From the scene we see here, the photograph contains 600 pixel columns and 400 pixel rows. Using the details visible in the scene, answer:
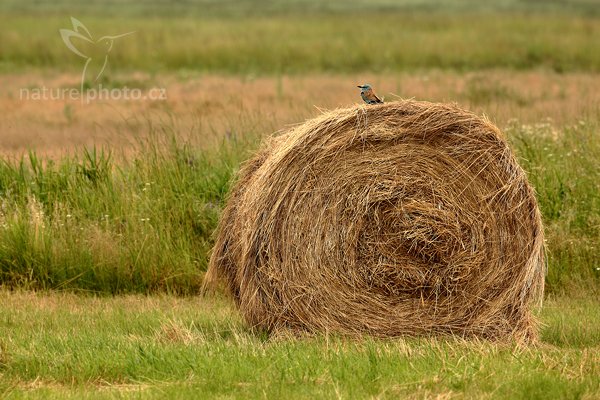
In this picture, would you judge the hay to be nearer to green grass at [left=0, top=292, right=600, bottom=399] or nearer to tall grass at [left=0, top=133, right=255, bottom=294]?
green grass at [left=0, top=292, right=600, bottom=399]

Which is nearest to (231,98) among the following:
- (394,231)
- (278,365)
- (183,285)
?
(183,285)

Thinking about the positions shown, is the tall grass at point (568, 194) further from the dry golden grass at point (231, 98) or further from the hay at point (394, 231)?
the hay at point (394, 231)

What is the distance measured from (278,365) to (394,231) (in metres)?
1.72

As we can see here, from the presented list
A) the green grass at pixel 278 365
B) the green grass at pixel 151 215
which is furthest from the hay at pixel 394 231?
the green grass at pixel 151 215

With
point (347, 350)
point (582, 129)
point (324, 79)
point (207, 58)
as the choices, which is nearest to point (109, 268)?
point (347, 350)

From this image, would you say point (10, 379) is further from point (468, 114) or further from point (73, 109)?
point (73, 109)

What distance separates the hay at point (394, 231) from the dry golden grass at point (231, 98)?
21.9ft

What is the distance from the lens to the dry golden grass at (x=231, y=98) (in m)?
18.1

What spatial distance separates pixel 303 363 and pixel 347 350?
61cm

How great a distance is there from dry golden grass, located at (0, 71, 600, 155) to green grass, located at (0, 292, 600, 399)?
768cm

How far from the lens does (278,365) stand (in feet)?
20.6

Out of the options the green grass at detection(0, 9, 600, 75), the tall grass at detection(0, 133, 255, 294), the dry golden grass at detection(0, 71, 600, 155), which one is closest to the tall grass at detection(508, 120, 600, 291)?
the dry golden grass at detection(0, 71, 600, 155)

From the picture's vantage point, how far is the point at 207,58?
1458 inches

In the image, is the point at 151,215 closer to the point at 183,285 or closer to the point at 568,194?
the point at 183,285
